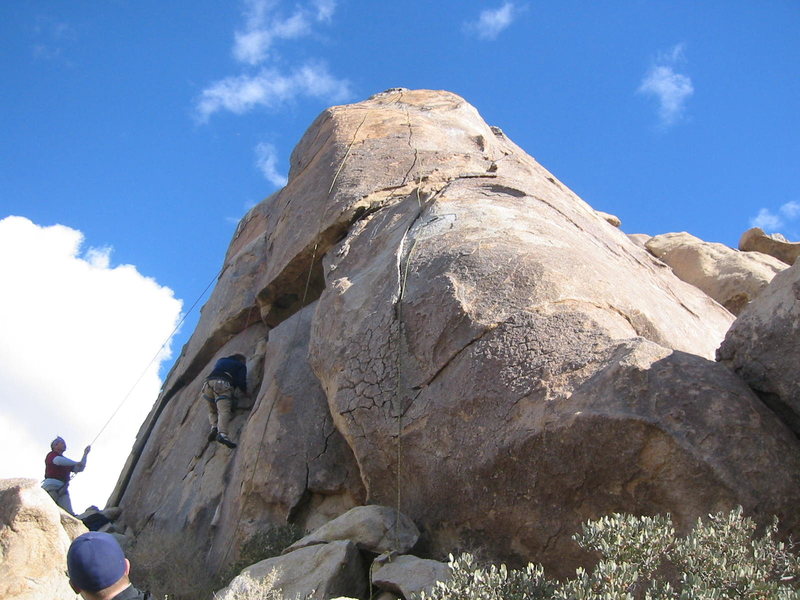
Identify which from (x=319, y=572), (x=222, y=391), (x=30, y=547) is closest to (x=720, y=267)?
(x=222, y=391)

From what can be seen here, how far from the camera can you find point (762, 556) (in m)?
4.06

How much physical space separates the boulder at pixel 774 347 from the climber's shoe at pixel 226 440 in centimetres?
586

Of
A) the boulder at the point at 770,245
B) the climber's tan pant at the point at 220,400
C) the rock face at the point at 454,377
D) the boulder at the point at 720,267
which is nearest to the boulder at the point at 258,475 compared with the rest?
the rock face at the point at 454,377

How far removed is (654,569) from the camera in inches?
162

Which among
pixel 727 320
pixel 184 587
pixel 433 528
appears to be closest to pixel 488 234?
pixel 433 528

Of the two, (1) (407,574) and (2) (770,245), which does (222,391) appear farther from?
(2) (770,245)

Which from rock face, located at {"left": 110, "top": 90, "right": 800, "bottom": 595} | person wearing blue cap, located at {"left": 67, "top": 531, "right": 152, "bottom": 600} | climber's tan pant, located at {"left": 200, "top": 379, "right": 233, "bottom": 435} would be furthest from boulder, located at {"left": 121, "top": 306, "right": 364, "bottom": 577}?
person wearing blue cap, located at {"left": 67, "top": 531, "right": 152, "bottom": 600}

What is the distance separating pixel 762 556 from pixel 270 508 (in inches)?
195

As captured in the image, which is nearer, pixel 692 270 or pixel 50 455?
pixel 50 455

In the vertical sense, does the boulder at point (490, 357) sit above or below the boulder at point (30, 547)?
above

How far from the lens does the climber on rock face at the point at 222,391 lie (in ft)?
32.6

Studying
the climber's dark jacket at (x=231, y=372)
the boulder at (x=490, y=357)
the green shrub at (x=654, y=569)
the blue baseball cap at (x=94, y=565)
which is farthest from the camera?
the climber's dark jacket at (x=231, y=372)

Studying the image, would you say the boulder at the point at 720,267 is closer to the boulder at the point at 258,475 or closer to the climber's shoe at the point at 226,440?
the boulder at the point at 258,475

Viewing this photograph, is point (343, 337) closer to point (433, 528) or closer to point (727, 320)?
point (433, 528)
